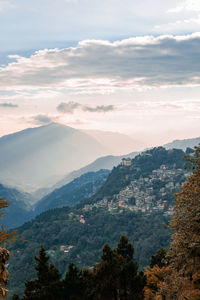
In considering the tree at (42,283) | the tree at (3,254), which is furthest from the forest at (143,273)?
the tree at (3,254)

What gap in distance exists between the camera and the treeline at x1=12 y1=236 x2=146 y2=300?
28297mm

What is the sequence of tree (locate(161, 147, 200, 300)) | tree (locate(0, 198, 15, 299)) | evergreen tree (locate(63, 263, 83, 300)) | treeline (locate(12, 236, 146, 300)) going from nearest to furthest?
tree (locate(0, 198, 15, 299))
tree (locate(161, 147, 200, 300))
treeline (locate(12, 236, 146, 300))
evergreen tree (locate(63, 263, 83, 300))

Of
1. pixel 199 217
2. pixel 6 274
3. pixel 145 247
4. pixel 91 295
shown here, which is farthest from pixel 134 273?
pixel 145 247

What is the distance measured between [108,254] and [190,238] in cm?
1349

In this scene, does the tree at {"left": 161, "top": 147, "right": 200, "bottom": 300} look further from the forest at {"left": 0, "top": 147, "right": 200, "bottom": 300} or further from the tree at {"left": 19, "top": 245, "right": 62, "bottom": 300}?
the tree at {"left": 19, "top": 245, "right": 62, "bottom": 300}

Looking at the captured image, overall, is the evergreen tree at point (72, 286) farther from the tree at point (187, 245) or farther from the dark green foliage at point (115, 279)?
the tree at point (187, 245)

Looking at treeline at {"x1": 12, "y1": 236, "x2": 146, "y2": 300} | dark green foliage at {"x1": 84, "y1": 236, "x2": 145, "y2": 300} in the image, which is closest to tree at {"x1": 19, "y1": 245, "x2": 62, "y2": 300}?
treeline at {"x1": 12, "y1": 236, "x2": 146, "y2": 300}

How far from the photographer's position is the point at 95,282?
31.0 m

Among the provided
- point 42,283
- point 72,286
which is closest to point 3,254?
point 42,283

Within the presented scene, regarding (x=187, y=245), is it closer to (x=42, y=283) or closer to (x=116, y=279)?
(x=116, y=279)

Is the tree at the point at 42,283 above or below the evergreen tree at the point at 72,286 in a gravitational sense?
above

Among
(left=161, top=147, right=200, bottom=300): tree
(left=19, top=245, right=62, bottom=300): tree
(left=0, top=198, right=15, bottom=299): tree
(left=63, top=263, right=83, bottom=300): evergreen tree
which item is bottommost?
(left=63, top=263, right=83, bottom=300): evergreen tree

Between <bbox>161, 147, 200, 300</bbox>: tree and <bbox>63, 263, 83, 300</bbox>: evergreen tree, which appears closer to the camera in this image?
<bbox>161, 147, 200, 300</bbox>: tree

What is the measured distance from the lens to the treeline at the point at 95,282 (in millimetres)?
28297
